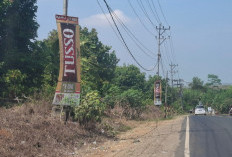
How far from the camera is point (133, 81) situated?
56375 mm

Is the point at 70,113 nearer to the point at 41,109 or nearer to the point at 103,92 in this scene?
the point at 41,109

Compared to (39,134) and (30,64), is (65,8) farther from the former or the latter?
(30,64)

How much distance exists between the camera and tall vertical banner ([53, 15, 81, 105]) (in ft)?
47.7

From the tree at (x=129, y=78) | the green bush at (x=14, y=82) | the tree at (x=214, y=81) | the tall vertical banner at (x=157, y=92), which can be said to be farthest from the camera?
the tree at (x=214, y=81)

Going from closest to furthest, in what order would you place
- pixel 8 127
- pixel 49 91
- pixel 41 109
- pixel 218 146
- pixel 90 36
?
pixel 8 127
pixel 218 146
pixel 41 109
pixel 49 91
pixel 90 36

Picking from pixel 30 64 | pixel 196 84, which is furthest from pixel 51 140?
pixel 196 84

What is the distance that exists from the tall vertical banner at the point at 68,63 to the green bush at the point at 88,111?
0.50m

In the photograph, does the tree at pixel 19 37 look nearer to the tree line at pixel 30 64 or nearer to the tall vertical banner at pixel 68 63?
the tree line at pixel 30 64

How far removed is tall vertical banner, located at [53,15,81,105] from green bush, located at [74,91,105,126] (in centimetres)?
50

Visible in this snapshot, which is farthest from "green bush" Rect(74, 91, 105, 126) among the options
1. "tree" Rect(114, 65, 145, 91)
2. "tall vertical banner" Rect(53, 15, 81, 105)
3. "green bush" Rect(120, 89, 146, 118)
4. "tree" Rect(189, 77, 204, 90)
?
"tree" Rect(189, 77, 204, 90)

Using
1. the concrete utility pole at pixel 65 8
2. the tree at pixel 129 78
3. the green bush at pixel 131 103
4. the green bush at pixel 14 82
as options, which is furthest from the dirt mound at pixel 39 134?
the tree at pixel 129 78

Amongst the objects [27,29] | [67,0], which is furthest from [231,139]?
[27,29]

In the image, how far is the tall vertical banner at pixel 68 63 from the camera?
14.5m

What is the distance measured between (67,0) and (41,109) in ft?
17.1
